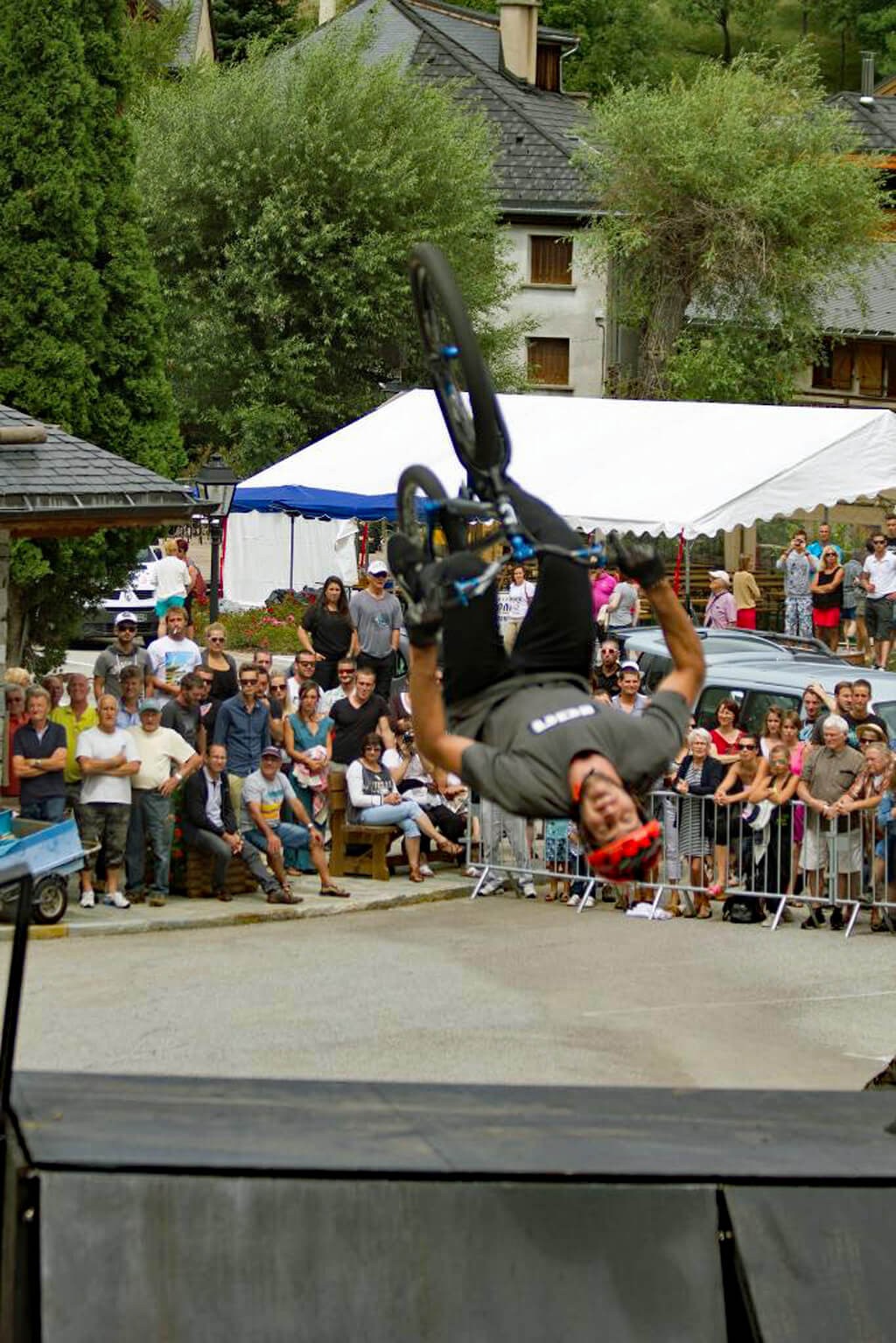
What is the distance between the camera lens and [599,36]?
75.8m

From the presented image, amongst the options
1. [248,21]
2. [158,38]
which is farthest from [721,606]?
[248,21]

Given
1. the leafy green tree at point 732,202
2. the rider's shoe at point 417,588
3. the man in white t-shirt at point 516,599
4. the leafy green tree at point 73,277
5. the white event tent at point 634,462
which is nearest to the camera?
the rider's shoe at point 417,588

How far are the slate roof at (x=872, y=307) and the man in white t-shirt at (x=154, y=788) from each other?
35.1m

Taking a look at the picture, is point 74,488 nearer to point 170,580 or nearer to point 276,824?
point 276,824

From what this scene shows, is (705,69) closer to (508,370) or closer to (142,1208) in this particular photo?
(508,370)

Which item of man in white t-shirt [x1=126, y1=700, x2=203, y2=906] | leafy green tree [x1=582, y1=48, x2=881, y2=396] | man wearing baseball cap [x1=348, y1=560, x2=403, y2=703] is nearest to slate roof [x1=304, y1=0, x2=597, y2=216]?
leafy green tree [x1=582, y1=48, x2=881, y2=396]

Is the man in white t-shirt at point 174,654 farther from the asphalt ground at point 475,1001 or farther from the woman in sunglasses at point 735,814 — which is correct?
the woman in sunglasses at point 735,814

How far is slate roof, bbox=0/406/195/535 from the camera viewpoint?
1734cm

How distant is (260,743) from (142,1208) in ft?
33.2

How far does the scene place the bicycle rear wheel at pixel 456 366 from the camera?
22.1ft

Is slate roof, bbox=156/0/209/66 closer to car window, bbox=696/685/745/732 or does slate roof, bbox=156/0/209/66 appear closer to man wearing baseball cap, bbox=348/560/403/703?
man wearing baseball cap, bbox=348/560/403/703

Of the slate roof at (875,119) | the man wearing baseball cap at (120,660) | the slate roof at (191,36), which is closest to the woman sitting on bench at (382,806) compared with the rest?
the man wearing baseball cap at (120,660)

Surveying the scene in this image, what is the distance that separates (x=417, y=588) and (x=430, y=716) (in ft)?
1.73

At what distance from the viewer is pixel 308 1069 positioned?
12359 mm
